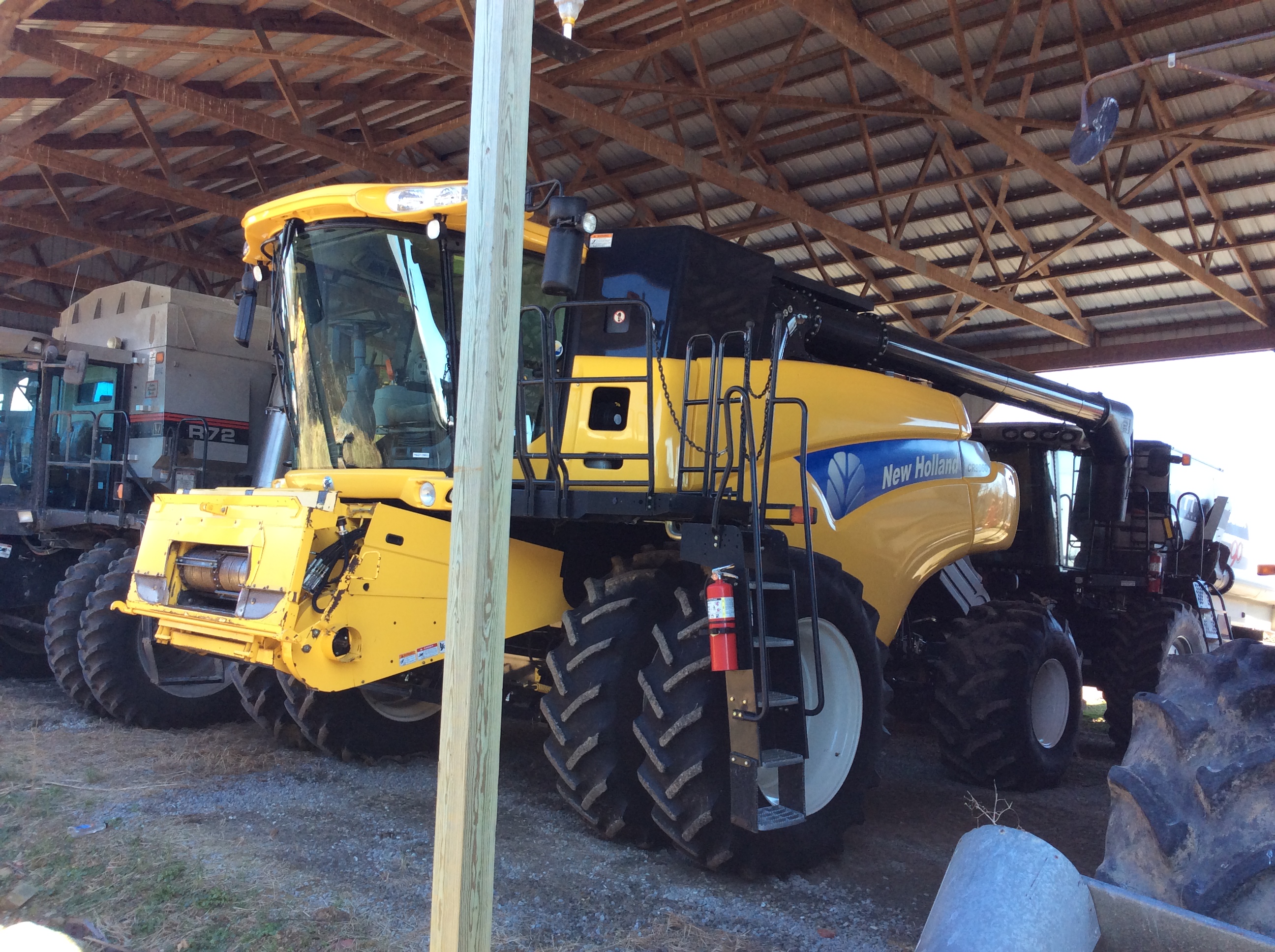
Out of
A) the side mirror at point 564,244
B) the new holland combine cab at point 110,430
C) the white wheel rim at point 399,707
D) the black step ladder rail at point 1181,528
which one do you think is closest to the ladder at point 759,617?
the side mirror at point 564,244

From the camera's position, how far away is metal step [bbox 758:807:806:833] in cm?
375

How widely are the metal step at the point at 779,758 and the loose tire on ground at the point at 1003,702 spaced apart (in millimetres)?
2437

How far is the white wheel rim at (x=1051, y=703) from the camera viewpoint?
6.40m

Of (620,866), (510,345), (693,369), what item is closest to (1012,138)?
(693,369)

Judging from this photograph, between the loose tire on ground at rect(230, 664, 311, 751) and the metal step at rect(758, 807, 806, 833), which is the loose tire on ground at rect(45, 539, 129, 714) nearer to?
the loose tire on ground at rect(230, 664, 311, 751)

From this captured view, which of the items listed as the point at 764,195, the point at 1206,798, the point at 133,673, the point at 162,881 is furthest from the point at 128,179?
the point at 1206,798

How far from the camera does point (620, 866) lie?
13.8 feet

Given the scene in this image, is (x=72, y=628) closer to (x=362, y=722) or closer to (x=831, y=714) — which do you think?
(x=362, y=722)

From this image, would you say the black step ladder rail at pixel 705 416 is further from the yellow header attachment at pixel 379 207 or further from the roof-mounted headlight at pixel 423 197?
the roof-mounted headlight at pixel 423 197

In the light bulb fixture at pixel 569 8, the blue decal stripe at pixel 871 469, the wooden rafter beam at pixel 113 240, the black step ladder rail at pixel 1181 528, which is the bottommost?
the black step ladder rail at pixel 1181 528

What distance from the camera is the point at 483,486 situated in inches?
87.3

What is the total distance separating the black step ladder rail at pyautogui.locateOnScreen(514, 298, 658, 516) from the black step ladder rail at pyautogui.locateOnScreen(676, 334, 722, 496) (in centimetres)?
15

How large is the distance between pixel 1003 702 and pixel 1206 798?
13.2 feet

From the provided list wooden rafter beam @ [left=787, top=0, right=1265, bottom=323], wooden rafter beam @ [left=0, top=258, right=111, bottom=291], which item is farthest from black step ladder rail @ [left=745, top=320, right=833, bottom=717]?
wooden rafter beam @ [left=0, top=258, right=111, bottom=291]
